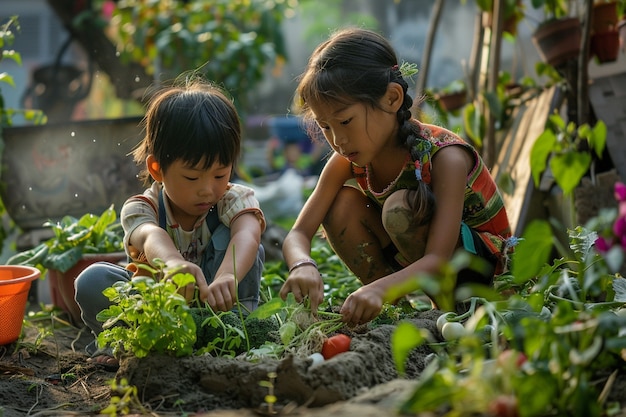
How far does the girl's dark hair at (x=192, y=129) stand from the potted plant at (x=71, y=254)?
73 cm

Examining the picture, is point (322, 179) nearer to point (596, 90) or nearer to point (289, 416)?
point (289, 416)

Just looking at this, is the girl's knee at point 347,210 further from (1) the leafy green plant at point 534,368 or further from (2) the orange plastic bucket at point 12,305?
(1) the leafy green plant at point 534,368

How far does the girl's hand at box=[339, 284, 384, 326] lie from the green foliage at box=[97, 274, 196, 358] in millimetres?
415

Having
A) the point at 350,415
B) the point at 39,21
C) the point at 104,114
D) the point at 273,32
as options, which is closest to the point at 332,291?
the point at 350,415

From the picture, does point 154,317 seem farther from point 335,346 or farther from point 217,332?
point 335,346

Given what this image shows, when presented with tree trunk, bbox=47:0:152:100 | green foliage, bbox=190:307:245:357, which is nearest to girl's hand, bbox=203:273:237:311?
green foliage, bbox=190:307:245:357

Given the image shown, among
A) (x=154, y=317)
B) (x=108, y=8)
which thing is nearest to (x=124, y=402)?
(x=154, y=317)

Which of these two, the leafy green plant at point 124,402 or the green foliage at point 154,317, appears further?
the green foliage at point 154,317

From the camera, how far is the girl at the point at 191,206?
8.00 ft

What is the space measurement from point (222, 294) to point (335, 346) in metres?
0.38

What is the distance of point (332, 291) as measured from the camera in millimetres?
3141

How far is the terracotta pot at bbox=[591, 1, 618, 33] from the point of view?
3787 mm

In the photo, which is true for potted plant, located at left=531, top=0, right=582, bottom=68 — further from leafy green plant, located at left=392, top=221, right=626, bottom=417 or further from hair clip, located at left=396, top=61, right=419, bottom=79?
leafy green plant, located at left=392, top=221, right=626, bottom=417

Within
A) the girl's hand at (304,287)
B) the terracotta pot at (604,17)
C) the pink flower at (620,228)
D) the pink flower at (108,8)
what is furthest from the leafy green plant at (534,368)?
the pink flower at (108,8)
